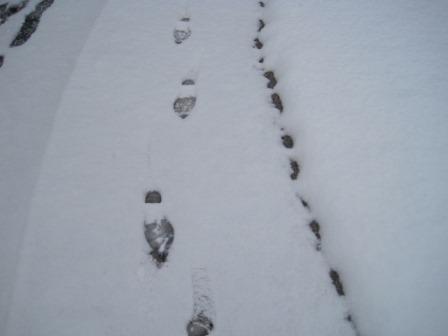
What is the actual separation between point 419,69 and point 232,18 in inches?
55.1

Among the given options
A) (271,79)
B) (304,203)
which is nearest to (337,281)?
(304,203)

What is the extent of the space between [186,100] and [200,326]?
53.0 inches

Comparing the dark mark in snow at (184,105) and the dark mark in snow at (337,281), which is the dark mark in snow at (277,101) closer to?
the dark mark in snow at (184,105)

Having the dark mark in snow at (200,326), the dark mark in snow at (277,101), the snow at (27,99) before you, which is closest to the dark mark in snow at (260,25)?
the dark mark in snow at (277,101)

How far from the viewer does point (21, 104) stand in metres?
2.06

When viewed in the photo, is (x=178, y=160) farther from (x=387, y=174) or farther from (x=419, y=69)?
(x=419, y=69)

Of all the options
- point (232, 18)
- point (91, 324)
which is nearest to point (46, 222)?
point (91, 324)

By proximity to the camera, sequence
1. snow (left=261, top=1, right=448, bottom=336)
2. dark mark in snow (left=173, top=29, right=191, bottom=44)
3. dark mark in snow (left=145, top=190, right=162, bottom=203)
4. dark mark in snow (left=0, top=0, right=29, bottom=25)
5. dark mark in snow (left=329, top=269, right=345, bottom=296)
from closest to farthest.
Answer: snow (left=261, top=1, right=448, bottom=336) → dark mark in snow (left=329, top=269, right=345, bottom=296) → dark mark in snow (left=145, top=190, right=162, bottom=203) → dark mark in snow (left=173, top=29, right=191, bottom=44) → dark mark in snow (left=0, top=0, right=29, bottom=25)

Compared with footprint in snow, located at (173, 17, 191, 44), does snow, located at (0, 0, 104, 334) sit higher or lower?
lower

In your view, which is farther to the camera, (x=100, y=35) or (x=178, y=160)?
(x=100, y=35)

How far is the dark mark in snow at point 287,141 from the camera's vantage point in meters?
1.82

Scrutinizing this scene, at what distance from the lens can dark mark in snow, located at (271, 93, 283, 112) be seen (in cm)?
196

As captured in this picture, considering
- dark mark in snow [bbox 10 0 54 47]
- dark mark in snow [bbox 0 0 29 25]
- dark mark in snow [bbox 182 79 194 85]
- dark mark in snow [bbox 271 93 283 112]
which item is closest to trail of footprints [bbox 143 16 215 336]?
dark mark in snow [bbox 182 79 194 85]

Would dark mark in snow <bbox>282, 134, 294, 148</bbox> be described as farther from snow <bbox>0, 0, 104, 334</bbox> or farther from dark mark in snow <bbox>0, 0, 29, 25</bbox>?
dark mark in snow <bbox>0, 0, 29, 25</bbox>
